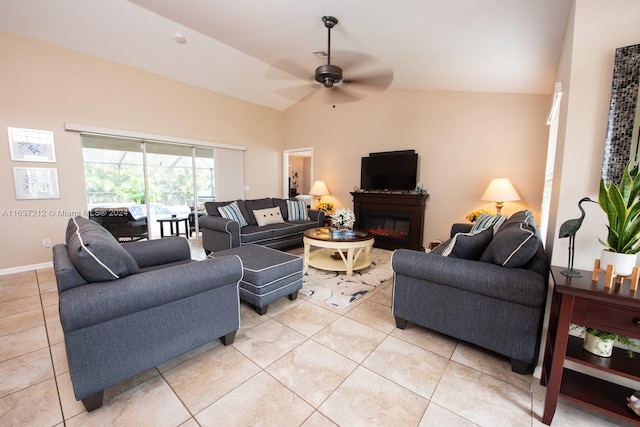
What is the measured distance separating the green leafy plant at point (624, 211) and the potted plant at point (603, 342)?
451 millimetres

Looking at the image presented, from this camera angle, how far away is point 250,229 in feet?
14.1

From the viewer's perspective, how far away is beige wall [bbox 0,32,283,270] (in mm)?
3424

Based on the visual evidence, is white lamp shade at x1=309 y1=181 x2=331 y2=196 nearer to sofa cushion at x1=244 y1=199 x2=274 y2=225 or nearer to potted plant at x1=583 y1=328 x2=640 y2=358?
sofa cushion at x1=244 y1=199 x2=274 y2=225

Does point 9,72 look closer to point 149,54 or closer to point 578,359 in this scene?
point 149,54

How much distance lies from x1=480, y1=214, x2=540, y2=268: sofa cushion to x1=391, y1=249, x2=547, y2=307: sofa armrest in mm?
52

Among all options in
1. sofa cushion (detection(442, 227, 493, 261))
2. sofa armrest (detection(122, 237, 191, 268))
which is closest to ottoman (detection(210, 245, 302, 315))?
sofa armrest (detection(122, 237, 191, 268))

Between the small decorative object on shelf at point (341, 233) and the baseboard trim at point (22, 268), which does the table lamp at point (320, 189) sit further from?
the baseboard trim at point (22, 268)

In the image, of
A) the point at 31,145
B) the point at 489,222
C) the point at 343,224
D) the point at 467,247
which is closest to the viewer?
the point at 467,247

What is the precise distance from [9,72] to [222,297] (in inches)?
172

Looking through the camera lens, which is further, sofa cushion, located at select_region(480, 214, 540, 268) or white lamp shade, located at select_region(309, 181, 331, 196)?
white lamp shade, located at select_region(309, 181, 331, 196)

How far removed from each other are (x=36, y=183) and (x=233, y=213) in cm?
265

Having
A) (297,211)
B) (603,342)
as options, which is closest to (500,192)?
(603,342)

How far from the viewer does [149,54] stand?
13.2ft

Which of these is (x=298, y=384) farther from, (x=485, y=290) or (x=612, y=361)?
(x=612, y=361)
